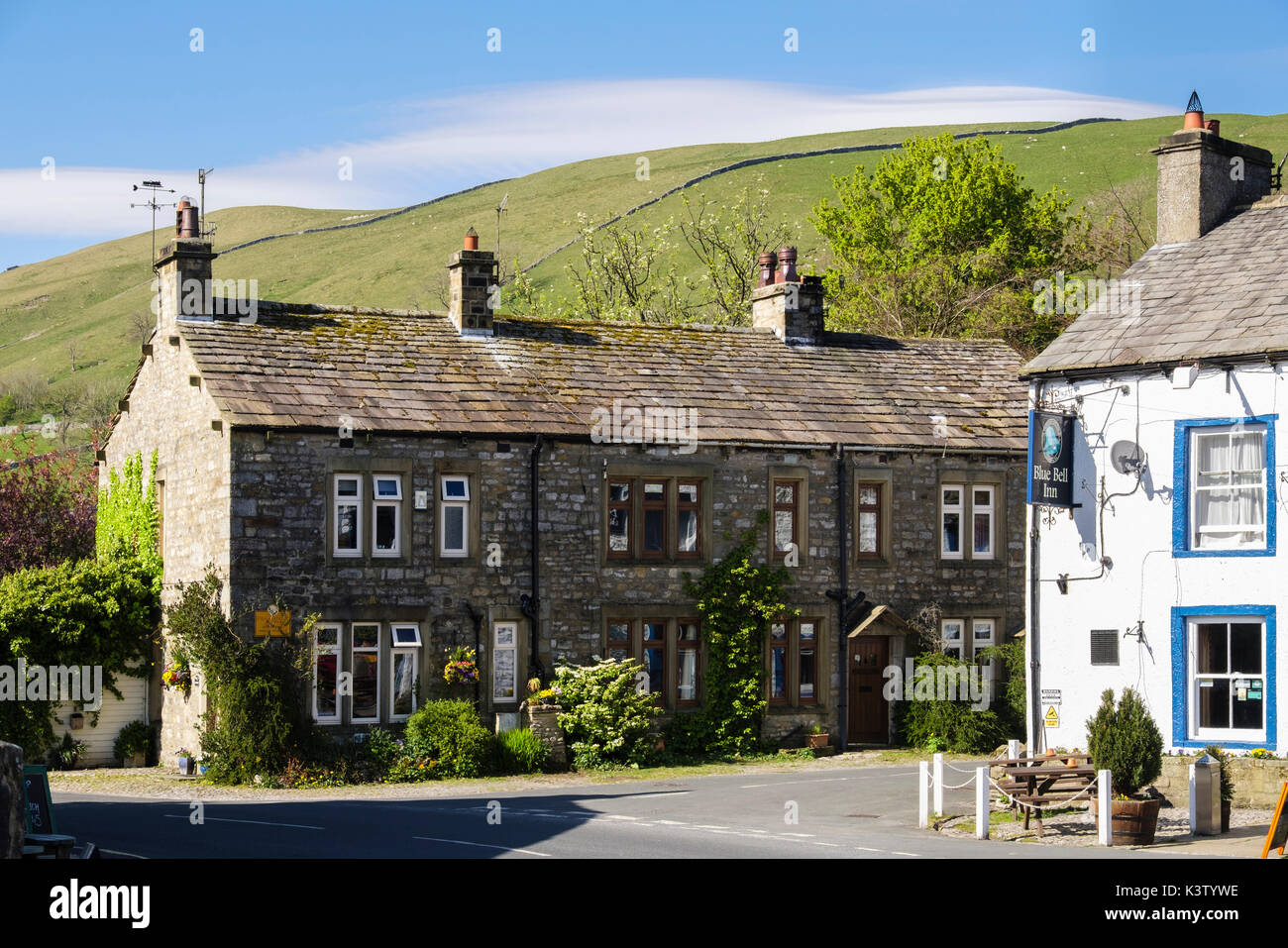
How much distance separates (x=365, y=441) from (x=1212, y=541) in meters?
13.8

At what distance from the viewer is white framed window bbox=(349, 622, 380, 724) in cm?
2797

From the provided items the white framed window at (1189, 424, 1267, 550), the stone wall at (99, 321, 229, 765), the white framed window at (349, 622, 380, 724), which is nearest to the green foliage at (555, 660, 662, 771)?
the white framed window at (349, 622, 380, 724)

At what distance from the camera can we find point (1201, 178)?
26.3m

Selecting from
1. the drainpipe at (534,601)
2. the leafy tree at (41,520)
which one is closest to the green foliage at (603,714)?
the drainpipe at (534,601)

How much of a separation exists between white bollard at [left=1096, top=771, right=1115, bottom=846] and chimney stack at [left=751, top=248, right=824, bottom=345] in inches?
726

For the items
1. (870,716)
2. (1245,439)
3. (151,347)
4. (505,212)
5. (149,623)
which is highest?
(505,212)

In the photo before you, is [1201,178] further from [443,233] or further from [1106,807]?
[443,233]

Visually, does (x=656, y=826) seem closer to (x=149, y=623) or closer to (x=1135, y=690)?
(x=1135, y=690)

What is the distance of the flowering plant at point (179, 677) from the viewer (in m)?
28.2

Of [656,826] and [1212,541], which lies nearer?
[656,826]

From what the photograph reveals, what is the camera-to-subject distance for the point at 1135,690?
76.4ft

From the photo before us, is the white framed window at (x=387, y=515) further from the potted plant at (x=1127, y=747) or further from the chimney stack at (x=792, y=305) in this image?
Result: the potted plant at (x=1127, y=747)

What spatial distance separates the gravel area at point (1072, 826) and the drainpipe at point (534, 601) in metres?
10.2
